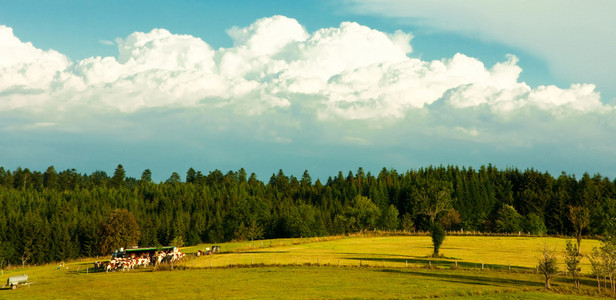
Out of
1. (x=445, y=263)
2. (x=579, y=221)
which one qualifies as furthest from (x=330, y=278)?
(x=579, y=221)

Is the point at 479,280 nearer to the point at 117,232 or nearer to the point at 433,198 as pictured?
the point at 117,232

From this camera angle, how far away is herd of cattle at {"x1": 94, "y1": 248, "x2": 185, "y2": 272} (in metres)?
85.9

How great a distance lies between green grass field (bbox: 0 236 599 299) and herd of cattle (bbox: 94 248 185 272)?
3.01 m

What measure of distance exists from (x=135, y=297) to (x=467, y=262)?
52.5 meters

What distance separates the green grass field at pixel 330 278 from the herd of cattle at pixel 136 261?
3011 mm

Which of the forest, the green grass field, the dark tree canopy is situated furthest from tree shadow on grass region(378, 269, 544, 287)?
the dark tree canopy

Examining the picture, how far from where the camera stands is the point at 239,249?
4643 inches

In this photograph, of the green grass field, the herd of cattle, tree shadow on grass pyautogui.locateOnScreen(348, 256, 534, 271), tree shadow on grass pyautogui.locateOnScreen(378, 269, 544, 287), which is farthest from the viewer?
the herd of cattle

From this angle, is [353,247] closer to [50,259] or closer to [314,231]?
[314,231]

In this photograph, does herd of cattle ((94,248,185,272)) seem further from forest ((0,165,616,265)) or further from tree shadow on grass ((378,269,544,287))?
forest ((0,165,616,265))

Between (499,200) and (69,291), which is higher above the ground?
(499,200)

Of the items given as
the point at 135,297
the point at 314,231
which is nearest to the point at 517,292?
the point at 135,297

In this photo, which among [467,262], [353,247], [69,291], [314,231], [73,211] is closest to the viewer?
[69,291]

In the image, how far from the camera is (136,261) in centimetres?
8769
